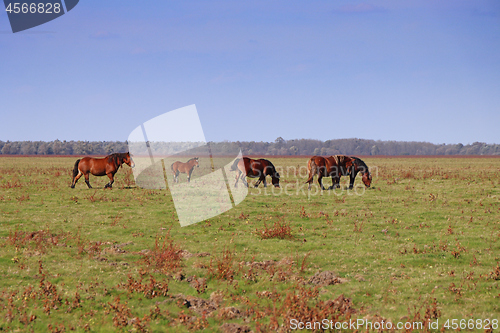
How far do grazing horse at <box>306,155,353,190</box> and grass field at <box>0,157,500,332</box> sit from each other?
7.46 metres

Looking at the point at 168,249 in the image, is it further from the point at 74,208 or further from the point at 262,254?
the point at 74,208

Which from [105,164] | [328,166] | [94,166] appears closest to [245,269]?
[328,166]

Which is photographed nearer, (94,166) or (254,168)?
(94,166)

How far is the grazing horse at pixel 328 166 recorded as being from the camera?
27.8 meters

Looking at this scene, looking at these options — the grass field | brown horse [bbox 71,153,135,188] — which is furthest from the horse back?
the grass field

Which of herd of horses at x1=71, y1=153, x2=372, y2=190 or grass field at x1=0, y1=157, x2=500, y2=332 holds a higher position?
herd of horses at x1=71, y1=153, x2=372, y2=190

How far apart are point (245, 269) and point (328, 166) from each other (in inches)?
711

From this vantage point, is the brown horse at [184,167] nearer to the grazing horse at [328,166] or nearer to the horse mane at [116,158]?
the horse mane at [116,158]

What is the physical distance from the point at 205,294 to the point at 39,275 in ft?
15.6

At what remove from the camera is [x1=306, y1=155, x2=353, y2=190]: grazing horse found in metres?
27.8

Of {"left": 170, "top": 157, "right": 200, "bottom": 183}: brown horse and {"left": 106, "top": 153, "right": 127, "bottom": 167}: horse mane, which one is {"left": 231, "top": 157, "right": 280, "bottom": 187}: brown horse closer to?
{"left": 170, "top": 157, "right": 200, "bottom": 183}: brown horse

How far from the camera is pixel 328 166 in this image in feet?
92.1

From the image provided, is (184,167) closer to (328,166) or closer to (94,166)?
(94,166)

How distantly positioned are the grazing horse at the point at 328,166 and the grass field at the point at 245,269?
7.46 meters
